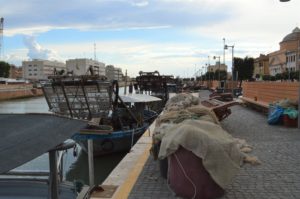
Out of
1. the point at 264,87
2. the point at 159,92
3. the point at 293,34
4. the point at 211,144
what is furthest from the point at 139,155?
the point at 293,34

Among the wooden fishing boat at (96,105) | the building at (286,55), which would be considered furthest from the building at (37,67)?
the wooden fishing boat at (96,105)

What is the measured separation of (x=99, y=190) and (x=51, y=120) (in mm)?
4247

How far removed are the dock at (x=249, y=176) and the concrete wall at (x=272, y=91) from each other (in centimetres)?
572

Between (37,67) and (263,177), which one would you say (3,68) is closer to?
(37,67)

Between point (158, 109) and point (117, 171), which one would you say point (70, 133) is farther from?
point (158, 109)

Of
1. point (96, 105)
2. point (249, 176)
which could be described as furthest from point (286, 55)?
point (249, 176)

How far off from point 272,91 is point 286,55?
102188 mm

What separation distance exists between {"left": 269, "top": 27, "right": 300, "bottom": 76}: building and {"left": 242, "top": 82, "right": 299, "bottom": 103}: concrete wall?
284 feet

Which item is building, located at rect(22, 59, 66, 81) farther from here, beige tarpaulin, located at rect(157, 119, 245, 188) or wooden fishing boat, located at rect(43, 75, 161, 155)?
beige tarpaulin, located at rect(157, 119, 245, 188)

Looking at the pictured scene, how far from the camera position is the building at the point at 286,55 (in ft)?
373

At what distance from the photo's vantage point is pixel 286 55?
119500 millimetres

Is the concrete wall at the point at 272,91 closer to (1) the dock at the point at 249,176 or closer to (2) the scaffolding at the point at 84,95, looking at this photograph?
(1) the dock at the point at 249,176

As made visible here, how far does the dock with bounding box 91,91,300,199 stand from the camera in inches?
277

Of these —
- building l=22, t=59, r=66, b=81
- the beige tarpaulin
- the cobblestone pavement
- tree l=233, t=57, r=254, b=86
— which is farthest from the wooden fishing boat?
building l=22, t=59, r=66, b=81
